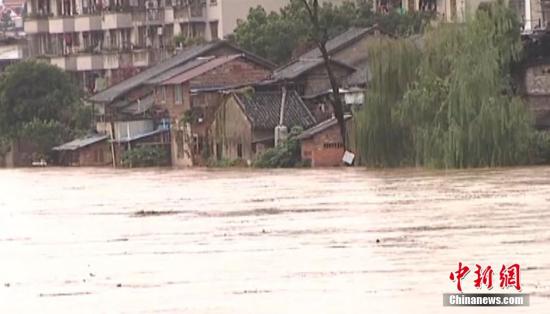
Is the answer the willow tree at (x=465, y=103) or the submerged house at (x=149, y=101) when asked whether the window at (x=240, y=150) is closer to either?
the submerged house at (x=149, y=101)

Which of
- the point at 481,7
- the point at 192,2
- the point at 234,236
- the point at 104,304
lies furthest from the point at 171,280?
the point at 192,2

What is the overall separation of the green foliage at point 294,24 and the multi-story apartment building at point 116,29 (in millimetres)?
6135

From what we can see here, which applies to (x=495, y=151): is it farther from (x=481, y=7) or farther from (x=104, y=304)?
(x=104, y=304)

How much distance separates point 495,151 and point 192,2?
4348cm

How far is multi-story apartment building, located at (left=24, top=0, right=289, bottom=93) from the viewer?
8738 centimetres

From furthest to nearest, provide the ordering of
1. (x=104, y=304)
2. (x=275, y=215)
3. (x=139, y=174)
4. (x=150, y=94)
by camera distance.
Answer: (x=150, y=94)
(x=139, y=174)
(x=275, y=215)
(x=104, y=304)

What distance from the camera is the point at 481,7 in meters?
50.4

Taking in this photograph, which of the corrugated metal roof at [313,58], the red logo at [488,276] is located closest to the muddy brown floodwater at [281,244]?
the red logo at [488,276]

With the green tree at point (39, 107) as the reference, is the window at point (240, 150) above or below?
below

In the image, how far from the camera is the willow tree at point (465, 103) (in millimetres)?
46594

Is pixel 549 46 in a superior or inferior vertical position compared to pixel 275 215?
superior

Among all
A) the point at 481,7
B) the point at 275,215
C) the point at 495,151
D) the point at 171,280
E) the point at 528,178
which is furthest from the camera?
the point at 481,7

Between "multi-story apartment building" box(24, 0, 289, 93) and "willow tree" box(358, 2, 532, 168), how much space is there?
34.7 meters

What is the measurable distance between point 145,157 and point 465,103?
2697 centimetres
